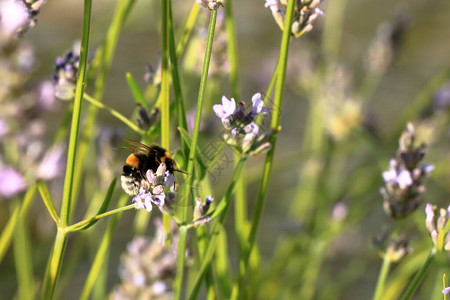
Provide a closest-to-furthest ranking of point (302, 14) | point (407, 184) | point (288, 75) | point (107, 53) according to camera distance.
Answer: point (302, 14), point (407, 184), point (107, 53), point (288, 75)

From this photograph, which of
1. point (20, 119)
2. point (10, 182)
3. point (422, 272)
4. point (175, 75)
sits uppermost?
point (20, 119)

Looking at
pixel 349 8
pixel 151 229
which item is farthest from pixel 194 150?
pixel 349 8

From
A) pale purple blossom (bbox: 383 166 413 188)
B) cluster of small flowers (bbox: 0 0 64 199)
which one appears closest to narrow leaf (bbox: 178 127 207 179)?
pale purple blossom (bbox: 383 166 413 188)

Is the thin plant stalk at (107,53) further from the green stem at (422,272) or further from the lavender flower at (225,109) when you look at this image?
Answer: the green stem at (422,272)

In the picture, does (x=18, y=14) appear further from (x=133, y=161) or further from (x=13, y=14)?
(x=133, y=161)

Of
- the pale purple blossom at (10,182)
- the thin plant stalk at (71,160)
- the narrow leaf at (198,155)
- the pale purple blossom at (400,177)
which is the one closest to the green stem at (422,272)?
the pale purple blossom at (400,177)

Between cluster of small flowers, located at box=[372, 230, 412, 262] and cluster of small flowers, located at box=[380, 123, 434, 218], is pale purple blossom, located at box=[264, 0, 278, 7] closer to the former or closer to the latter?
cluster of small flowers, located at box=[380, 123, 434, 218]

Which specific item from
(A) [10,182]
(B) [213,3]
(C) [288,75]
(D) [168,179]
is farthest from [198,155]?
(C) [288,75]
